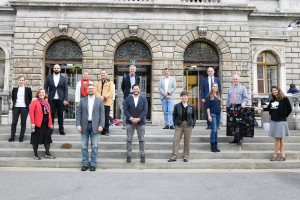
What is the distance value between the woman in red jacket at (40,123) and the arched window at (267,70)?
12465 mm

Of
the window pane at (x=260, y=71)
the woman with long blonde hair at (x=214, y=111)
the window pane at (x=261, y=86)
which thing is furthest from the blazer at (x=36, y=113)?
the window pane at (x=260, y=71)

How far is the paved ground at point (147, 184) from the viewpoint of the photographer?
4.23 meters

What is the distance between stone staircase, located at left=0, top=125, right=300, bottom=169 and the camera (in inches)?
250

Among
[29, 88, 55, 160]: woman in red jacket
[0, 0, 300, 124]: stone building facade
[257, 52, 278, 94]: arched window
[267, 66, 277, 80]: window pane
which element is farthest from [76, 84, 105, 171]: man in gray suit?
[267, 66, 277, 80]: window pane

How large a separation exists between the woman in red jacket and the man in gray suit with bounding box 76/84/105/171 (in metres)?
1.31

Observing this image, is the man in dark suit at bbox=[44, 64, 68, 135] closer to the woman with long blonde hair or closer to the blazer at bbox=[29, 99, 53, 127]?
the blazer at bbox=[29, 99, 53, 127]

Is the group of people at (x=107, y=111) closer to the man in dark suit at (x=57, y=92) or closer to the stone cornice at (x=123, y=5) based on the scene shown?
the man in dark suit at (x=57, y=92)

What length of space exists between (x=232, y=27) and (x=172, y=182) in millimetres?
10794

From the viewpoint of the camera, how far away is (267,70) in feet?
47.8

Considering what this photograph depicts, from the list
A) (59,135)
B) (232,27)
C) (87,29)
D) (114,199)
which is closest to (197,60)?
(232,27)

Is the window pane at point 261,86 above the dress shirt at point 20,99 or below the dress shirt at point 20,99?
above

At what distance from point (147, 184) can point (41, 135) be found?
3.51 m

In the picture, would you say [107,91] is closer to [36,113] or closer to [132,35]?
[36,113]

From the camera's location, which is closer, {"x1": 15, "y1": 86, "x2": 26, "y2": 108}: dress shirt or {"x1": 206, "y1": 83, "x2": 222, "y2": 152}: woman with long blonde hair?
{"x1": 206, "y1": 83, "x2": 222, "y2": 152}: woman with long blonde hair
